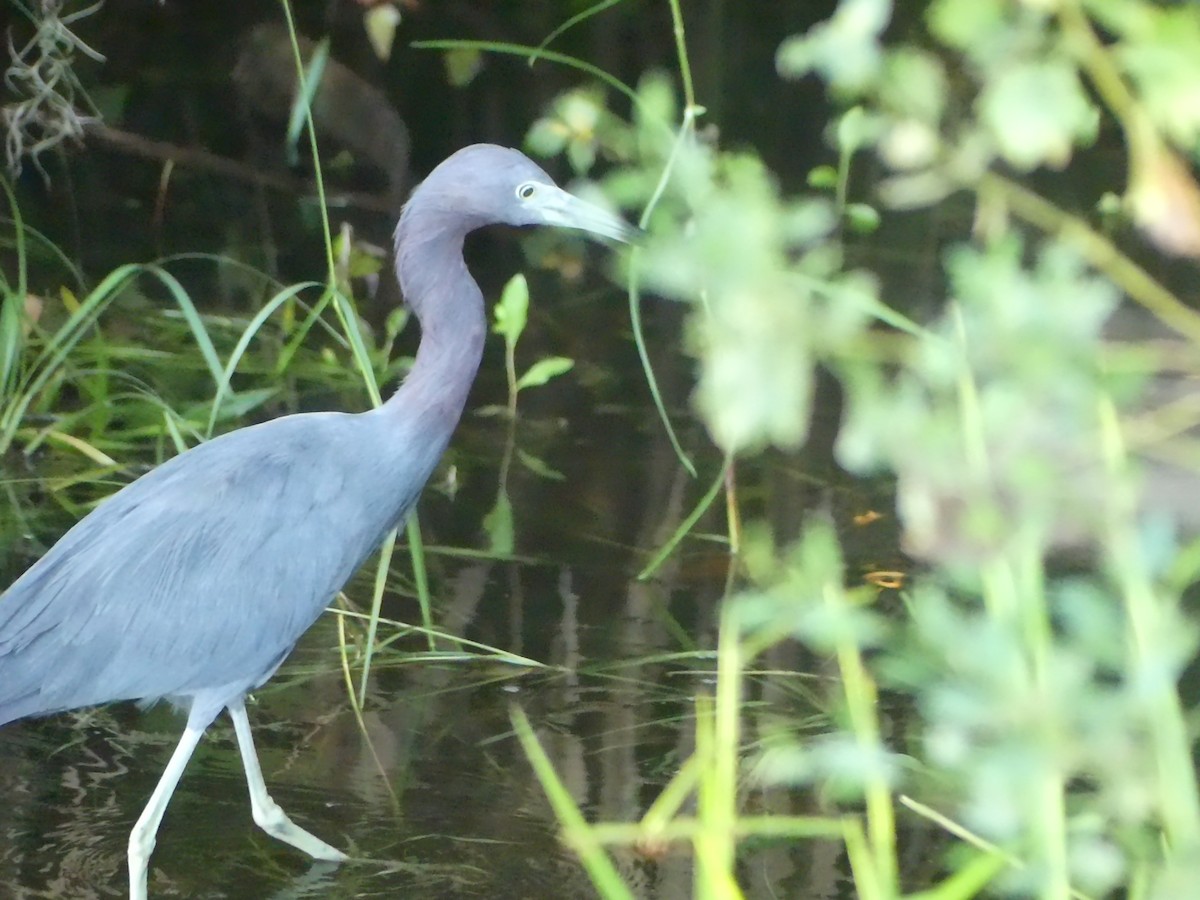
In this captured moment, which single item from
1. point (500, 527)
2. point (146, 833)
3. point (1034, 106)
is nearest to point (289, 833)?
point (146, 833)

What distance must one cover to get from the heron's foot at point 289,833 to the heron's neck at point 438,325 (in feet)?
2.46

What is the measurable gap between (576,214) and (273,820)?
127cm

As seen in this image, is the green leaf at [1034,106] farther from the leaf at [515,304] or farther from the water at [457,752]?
the leaf at [515,304]

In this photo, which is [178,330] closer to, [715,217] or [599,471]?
[599,471]

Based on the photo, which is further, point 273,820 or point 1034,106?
point 273,820

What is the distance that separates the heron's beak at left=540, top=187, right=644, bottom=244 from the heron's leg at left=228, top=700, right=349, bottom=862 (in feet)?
3.73

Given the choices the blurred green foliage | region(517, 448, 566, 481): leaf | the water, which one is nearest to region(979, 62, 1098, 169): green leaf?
the blurred green foliage

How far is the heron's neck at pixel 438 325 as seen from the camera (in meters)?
3.03

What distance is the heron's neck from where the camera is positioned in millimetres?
3033

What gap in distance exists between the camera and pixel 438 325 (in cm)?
307

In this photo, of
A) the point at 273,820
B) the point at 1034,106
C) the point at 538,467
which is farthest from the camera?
the point at 538,467

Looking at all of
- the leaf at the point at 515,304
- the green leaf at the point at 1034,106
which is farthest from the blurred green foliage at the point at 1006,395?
the leaf at the point at 515,304

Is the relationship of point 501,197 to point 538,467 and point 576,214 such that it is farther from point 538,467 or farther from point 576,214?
point 538,467

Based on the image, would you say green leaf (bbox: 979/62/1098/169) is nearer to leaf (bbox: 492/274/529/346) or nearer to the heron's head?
the heron's head
